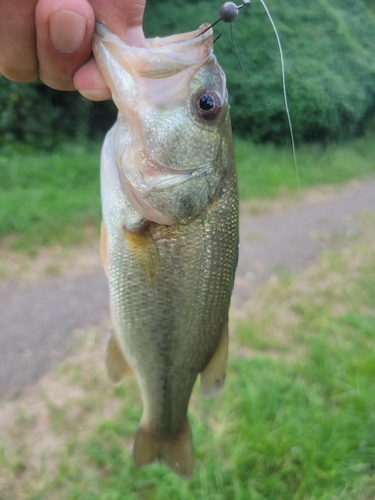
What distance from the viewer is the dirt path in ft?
11.1

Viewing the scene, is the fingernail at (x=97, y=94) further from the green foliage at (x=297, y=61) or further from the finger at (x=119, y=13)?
the green foliage at (x=297, y=61)

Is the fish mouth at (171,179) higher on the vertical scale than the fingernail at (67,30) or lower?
lower

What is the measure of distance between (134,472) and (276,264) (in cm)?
330

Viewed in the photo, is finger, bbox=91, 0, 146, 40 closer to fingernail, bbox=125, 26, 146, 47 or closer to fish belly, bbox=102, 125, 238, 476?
fingernail, bbox=125, 26, 146, 47

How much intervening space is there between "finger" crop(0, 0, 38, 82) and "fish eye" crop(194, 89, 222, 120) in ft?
1.84

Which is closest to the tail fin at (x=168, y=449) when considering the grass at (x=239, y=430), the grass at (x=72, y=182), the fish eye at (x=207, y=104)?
the grass at (x=239, y=430)

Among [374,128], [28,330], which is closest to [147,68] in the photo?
[28,330]

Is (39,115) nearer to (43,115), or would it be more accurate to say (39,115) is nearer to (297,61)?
(43,115)

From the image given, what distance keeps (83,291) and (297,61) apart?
9.13m

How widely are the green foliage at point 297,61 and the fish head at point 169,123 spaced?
8457mm

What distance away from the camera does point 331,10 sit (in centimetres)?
1169

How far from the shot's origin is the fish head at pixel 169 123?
1.29m

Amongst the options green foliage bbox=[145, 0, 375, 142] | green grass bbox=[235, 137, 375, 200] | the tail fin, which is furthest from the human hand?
green foliage bbox=[145, 0, 375, 142]

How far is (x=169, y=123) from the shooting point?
4.42 ft
